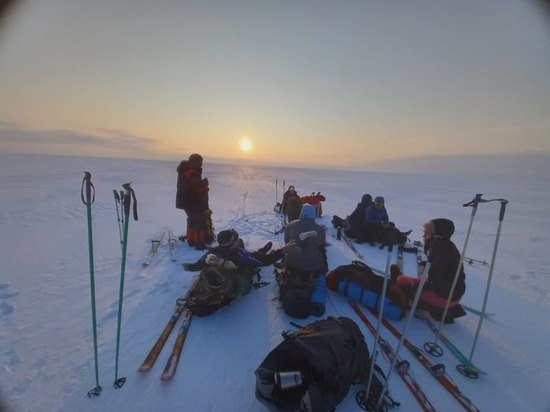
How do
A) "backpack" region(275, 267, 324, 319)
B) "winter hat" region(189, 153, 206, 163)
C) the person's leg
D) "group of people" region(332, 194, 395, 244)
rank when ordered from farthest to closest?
"group of people" region(332, 194, 395, 244) < "winter hat" region(189, 153, 206, 163) < the person's leg < "backpack" region(275, 267, 324, 319)

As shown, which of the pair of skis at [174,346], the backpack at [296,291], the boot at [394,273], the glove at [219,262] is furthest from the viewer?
the boot at [394,273]

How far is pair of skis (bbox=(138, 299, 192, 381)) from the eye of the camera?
10.8ft

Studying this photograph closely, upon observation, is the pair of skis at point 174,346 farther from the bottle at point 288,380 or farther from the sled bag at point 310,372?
the bottle at point 288,380

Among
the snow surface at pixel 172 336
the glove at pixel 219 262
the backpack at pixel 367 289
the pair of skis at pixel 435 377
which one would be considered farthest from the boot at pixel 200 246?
the pair of skis at pixel 435 377

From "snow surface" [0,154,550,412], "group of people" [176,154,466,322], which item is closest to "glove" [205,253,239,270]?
"group of people" [176,154,466,322]

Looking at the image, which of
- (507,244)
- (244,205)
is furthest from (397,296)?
(244,205)

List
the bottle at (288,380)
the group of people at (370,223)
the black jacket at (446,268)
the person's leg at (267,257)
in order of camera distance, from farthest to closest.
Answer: the group of people at (370,223)
the person's leg at (267,257)
the black jacket at (446,268)
the bottle at (288,380)

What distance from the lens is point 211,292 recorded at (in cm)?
429

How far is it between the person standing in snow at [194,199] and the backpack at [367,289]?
4063 millimetres

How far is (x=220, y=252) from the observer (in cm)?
496

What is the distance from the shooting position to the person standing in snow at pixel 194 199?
22.4 feet

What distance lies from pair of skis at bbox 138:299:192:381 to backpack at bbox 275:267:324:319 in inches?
67.0

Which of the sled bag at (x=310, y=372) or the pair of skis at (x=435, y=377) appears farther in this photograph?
the pair of skis at (x=435, y=377)

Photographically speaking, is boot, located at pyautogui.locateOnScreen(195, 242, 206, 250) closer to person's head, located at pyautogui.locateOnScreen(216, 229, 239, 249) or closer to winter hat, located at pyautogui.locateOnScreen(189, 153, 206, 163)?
winter hat, located at pyautogui.locateOnScreen(189, 153, 206, 163)
